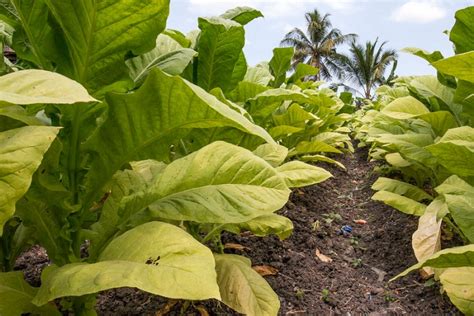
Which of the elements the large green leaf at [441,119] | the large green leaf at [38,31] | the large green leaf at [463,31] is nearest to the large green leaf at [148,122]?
the large green leaf at [38,31]

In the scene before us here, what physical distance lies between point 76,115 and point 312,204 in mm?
2529

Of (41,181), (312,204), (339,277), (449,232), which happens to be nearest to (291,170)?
(339,277)

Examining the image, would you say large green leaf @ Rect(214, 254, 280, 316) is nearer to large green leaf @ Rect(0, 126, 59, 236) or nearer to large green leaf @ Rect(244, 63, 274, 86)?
large green leaf @ Rect(0, 126, 59, 236)

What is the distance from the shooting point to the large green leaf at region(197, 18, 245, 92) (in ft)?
5.08

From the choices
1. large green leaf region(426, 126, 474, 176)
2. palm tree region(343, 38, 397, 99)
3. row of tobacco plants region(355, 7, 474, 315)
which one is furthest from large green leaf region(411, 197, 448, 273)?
palm tree region(343, 38, 397, 99)

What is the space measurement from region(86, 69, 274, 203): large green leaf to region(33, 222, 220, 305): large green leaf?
0.27 metres

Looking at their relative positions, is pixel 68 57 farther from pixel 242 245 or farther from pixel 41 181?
pixel 242 245

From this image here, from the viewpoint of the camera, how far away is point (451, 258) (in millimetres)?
1076

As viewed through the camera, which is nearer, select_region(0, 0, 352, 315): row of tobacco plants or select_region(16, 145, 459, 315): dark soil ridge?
select_region(0, 0, 352, 315): row of tobacco plants

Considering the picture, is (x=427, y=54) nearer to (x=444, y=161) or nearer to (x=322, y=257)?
(x=444, y=161)

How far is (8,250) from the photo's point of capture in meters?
1.49

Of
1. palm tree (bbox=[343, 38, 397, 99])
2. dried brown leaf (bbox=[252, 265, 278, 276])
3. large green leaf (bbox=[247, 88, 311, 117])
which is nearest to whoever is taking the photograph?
large green leaf (bbox=[247, 88, 311, 117])

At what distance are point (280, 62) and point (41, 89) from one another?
2.38 metres

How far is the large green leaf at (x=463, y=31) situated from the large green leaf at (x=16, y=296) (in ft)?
6.55
